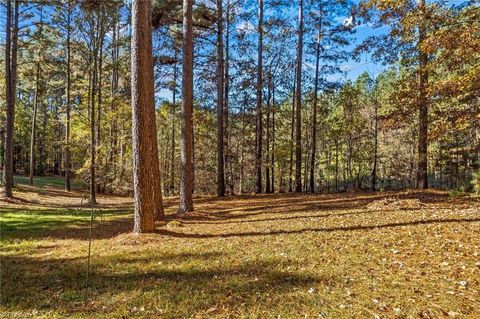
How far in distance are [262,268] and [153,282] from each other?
152cm

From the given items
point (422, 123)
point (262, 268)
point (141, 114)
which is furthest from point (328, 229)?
point (422, 123)

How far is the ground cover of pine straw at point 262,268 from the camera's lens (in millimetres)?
3262

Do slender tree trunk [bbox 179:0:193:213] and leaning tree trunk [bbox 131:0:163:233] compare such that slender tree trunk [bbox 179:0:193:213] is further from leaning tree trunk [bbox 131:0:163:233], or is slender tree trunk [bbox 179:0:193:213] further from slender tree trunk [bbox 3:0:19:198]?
slender tree trunk [bbox 3:0:19:198]

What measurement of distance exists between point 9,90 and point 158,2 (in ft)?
A: 25.2

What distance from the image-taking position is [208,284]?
3.90m

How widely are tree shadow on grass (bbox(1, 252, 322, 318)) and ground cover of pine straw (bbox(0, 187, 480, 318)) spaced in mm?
15

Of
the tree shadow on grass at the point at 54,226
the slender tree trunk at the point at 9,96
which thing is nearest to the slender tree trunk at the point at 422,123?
the tree shadow on grass at the point at 54,226

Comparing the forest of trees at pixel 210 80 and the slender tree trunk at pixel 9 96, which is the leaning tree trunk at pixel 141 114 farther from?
the slender tree trunk at pixel 9 96

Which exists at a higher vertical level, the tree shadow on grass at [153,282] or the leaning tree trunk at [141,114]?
the leaning tree trunk at [141,114]

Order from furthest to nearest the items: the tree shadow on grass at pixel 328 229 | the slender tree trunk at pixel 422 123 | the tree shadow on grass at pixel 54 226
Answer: the slender tree trunk at pixel 422 123, the tree shadow on grass at pixel 54 226, the tree shadow on grass at pixel 328 229

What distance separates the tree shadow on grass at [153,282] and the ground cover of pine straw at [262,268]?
0.6 inches

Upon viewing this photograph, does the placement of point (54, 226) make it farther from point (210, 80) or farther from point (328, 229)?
point (210, 80)

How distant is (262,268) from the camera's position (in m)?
4.36

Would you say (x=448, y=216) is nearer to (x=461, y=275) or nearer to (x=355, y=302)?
(x=461, y=275)
